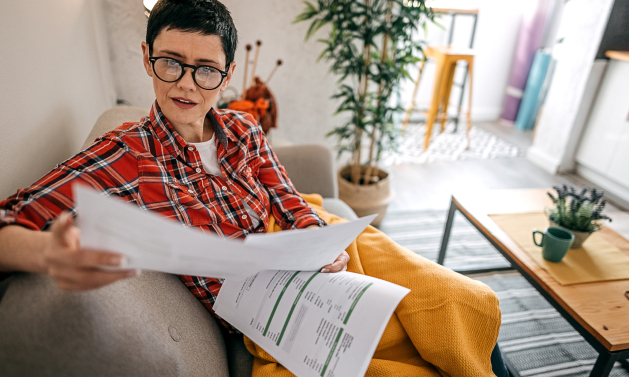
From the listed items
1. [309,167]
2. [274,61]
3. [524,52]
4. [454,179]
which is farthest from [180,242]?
[524,52]

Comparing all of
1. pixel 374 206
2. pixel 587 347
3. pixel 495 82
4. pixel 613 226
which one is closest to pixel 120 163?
pixel 374 206

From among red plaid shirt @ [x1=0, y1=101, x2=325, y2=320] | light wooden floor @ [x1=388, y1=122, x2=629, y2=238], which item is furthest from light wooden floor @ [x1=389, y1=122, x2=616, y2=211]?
red plaid shirt @ [x1=0, y1=101, x2=325, y2=320]

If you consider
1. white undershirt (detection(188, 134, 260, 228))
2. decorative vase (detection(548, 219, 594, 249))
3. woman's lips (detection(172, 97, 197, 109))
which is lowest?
decorative vase (detection(548, 219, 594, 249))

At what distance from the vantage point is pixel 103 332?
1.75 feet

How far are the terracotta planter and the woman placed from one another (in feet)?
3.77

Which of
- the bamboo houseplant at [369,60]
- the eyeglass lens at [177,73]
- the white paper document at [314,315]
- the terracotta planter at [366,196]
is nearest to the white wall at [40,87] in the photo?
the eyeglass lens at [177,73]

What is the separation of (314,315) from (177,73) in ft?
2.01

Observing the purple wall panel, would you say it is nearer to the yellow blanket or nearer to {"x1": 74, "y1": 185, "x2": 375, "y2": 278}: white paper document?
the yellow blanket

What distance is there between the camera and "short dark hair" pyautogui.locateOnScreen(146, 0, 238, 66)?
0.80m

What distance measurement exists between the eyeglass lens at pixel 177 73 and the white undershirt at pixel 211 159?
17 centimetres

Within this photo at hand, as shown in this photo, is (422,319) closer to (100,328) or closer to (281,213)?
(281,213)

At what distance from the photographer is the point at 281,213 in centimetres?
106

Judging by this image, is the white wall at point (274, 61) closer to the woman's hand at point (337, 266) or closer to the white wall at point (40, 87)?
the white wall at point (40, 87)

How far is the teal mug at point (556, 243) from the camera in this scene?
3.92ft
